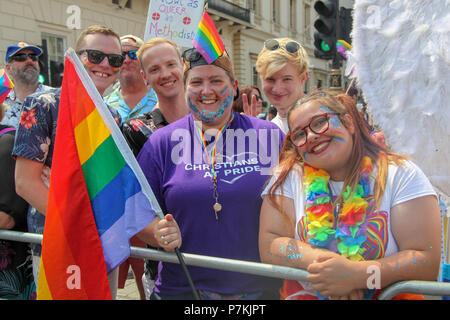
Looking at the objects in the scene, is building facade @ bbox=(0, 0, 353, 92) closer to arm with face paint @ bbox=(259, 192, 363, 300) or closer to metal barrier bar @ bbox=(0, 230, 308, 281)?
metal barrier bar @ bbox=(0, 230, 308, 281)

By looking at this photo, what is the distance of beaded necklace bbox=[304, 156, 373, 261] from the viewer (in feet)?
5.02

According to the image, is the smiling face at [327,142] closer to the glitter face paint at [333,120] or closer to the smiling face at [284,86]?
the glitter face paint at [333,120]

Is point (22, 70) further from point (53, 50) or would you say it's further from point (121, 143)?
point (53, 50)

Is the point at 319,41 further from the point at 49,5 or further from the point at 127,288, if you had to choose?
the point at 49,5

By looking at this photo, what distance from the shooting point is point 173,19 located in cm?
429

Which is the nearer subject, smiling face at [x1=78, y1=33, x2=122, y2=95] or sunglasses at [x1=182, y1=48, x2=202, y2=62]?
sunglasses at [x1=182, y1=48, x2=202, y2=62]

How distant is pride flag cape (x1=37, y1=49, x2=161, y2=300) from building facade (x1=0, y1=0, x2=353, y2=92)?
138cm

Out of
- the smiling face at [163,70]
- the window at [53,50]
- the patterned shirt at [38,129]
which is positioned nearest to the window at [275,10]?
the window at [53,50]

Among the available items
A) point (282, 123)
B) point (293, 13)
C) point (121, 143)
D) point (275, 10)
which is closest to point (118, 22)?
point (282, 123)

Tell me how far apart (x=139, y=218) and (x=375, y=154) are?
103 centimetres

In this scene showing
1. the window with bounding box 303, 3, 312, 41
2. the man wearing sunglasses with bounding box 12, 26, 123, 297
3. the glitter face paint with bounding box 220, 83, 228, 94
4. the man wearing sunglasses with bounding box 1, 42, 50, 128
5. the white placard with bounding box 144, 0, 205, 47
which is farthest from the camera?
the window with bounding box 303, 3, 312, 41

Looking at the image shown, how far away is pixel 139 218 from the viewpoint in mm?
1774

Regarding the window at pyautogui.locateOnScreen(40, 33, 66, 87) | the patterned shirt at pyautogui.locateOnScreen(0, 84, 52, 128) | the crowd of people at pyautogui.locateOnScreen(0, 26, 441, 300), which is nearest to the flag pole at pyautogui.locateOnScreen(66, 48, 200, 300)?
the crowd of people at pyautogui.locateOnScreen(0, 26, 441, 300)
